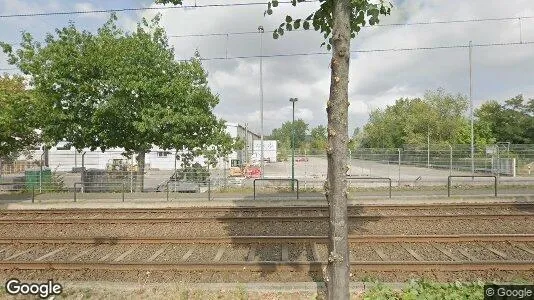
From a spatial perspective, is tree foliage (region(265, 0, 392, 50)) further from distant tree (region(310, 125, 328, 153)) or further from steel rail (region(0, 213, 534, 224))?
steel rail (region(0, 213, 534, 224))

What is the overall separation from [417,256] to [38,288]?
705 centimetres

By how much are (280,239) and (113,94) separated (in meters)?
12.4

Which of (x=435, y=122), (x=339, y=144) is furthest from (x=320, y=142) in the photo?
(x=339, y=144)

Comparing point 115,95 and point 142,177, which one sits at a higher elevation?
point 115,95

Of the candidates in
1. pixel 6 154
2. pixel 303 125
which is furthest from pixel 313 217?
pixel 303 125

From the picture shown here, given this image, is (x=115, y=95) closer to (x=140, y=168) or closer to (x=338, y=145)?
(x=140, y=168)

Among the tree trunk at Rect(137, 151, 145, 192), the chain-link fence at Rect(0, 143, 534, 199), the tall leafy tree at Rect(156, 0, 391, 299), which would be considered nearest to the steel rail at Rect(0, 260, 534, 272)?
the tall leafy tree at Rect(156, 0, 391, 299)

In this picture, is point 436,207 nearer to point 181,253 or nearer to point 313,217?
point 313,217

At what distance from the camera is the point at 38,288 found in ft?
18.2

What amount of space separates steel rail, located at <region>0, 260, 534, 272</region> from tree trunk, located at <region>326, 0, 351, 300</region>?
2.42m

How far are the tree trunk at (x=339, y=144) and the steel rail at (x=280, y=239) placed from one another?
3926 mm

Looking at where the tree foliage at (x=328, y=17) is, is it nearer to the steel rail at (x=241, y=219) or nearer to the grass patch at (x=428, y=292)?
the grass patch at (x=428, y=292)

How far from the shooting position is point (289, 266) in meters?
6.36

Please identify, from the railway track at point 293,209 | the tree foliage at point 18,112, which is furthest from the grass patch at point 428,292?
the tree foliage at point 18,112
